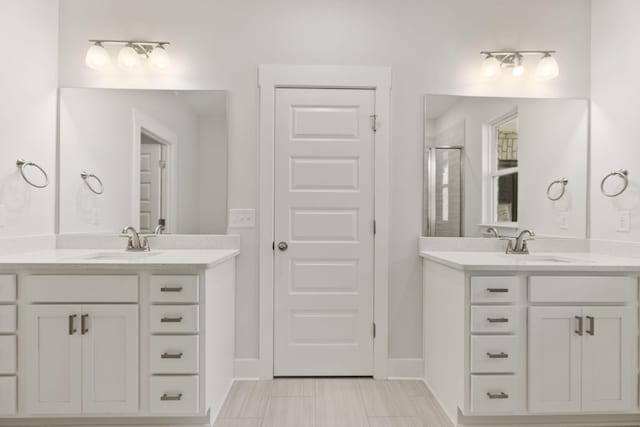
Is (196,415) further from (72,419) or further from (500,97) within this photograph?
(500,97)

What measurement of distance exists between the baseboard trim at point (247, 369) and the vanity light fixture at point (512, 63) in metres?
2.50

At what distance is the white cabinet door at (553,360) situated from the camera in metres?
1.96

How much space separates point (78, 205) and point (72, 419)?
1285mm

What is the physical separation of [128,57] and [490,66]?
239 cm

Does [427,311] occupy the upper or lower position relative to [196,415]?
upper


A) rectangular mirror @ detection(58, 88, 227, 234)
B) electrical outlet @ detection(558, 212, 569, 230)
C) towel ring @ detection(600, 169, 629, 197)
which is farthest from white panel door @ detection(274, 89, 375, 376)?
towel ring @ detection(600, 169, 629, 197)

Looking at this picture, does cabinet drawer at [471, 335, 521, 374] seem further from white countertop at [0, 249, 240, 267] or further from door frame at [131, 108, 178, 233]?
door frame at [131, 108, 178, 233]

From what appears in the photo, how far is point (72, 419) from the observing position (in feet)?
6.44

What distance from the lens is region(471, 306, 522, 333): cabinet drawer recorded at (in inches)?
76.8

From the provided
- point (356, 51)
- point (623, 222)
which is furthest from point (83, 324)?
point (623, 222)

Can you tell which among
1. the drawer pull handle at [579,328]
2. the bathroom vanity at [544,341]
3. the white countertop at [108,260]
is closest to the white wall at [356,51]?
the white countertop at [108,260]

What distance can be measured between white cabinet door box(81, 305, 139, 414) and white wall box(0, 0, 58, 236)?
82 cm

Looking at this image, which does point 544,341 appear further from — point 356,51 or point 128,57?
point 128,57

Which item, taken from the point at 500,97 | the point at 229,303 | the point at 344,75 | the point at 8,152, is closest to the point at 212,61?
the point at 344,75
